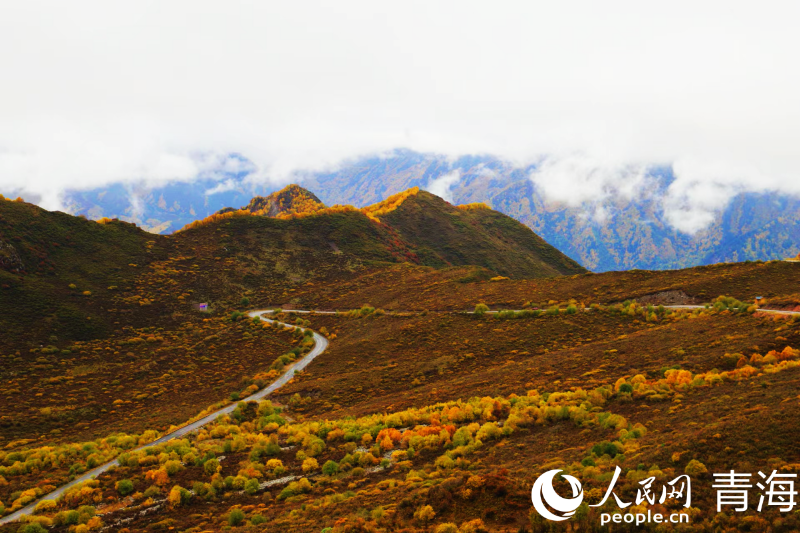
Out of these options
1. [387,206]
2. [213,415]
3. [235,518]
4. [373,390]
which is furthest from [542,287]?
[387,206]

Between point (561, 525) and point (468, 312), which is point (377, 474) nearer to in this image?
point (561, 525)

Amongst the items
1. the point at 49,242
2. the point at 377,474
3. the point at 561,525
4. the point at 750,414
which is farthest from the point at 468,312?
the point at 49,242

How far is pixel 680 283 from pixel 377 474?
6526 cm

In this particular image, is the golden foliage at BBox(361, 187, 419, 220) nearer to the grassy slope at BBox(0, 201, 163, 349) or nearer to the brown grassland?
the brown grassland

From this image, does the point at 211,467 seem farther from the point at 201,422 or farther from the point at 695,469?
the point at 695,469

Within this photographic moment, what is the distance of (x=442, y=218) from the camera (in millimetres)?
177375

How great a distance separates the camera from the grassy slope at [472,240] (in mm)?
153250

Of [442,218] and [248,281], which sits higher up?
[442,218]

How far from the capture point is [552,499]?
51.8ft

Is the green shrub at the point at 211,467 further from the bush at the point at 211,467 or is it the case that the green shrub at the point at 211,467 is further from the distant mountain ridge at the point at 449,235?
the distant mountain ridge at the point at 449,235

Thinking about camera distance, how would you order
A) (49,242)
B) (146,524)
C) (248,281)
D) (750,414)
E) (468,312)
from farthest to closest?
(248,281) < (49,242) < (468,312) < (146,524) < (750,414)

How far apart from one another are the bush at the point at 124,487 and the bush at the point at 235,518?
9.59 metres

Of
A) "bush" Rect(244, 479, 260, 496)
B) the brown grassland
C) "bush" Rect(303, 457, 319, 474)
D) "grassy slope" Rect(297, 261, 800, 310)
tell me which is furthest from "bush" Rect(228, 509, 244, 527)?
"grassy slope" Rect(297, 261, 800, 310)

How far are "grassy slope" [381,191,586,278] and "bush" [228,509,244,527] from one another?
414 feet
